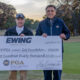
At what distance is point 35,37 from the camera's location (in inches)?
245

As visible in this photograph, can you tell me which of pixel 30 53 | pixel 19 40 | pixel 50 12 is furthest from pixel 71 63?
pixel 50 12

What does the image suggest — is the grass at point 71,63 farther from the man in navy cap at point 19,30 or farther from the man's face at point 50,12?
the man's face at point 50,12

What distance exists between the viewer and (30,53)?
20.6 ft

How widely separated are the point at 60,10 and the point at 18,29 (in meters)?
61.1

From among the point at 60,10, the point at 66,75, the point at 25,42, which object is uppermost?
the point at 60,10

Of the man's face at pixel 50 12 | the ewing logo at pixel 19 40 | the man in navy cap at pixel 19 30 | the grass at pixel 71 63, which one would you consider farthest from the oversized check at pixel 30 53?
the grass at pixel 71 63

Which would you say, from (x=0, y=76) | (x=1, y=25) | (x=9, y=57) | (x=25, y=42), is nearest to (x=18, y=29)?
(x=25, y=42)

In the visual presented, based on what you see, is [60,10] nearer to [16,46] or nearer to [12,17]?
[12,17]

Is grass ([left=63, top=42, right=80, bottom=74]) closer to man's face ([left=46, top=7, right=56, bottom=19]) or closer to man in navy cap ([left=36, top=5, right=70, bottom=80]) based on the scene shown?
man in navy cap ([left=36, top=5, right=70, bottom=80])

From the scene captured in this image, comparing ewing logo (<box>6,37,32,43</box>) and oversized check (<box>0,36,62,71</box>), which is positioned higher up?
ewing logo (<box>6,37,32,43</box>)

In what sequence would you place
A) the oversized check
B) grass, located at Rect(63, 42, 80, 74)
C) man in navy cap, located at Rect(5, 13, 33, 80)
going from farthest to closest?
grass, located at Rect(63, 42, 80, 74), the oversized check, man in navy cap, located at Rect(5, 13, 33, 80)

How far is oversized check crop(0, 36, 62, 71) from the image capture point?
620 centimetres

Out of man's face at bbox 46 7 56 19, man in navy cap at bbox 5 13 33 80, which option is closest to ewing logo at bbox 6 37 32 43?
man in navy cap at bbox 5 13 33 80

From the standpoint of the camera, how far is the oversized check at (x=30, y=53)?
20.4 ft
